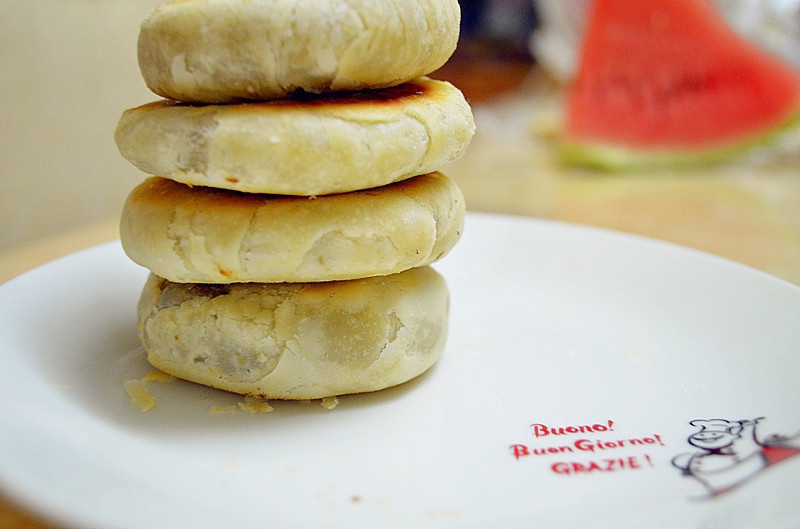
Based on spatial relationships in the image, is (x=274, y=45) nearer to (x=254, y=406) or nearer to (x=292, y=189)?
(x=292, y=189)

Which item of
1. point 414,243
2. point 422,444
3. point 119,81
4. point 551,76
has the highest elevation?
point 119,81

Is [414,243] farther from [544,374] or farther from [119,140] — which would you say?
[119,140]

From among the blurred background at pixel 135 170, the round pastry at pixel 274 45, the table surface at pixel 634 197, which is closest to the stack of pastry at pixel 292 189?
the round pastry at pixel 274 45

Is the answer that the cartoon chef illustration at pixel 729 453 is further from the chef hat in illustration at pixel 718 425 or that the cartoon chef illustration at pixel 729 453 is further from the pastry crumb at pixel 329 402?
the pastry crumb at pixel 329 402

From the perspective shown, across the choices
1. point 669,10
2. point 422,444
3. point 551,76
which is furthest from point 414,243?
point 551,76

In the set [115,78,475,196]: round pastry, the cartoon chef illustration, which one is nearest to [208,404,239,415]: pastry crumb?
[115,78,475,196]: round pastry

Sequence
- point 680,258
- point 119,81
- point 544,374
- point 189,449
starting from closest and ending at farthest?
1. point 189,449
2. point 544,374
3. point 680,258
4. point 119,81

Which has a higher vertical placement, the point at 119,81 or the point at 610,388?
the point at 119,81
